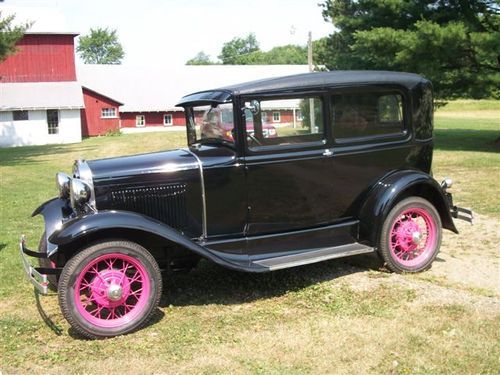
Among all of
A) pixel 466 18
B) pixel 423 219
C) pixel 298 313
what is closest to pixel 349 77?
pixel 423 219

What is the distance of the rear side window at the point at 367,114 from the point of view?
548 centimetres

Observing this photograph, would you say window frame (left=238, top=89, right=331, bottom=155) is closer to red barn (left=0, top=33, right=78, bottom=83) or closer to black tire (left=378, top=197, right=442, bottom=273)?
black tire (left=378, top=197, right=442, bottom=273)

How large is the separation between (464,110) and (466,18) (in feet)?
125

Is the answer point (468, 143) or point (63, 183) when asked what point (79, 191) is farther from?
point (468, 143)

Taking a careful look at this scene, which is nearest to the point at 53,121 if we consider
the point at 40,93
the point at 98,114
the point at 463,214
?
the point at 40,93

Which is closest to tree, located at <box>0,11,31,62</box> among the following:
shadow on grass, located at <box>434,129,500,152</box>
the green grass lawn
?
shadow on grass, located at <box>434,129,500,152</box>

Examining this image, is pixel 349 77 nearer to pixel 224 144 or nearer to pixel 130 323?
pixel 224 144

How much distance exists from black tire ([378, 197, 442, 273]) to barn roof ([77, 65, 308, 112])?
37.5 m

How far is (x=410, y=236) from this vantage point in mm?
5711

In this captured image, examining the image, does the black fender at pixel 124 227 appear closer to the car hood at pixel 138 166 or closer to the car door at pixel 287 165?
the car hood at pixel 138 166

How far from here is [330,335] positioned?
14.0 feet

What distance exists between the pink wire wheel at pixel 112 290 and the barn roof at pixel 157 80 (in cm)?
3839

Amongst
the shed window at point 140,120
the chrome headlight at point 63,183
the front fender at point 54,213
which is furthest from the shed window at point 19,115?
the chrome headlight at point 63,183

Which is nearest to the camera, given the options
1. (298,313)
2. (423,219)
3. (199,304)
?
(298,313)
